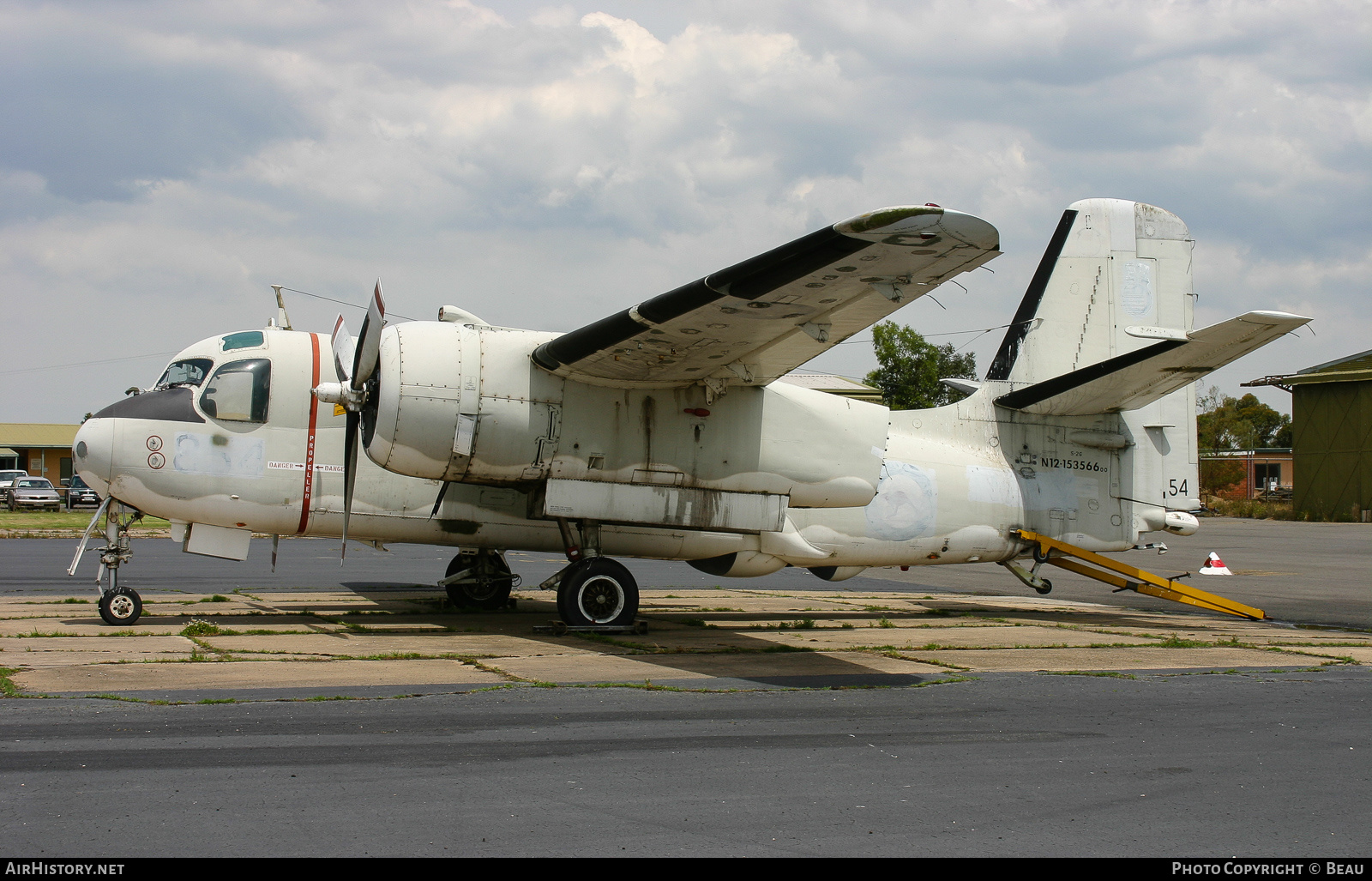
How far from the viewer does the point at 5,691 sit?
7336 mm

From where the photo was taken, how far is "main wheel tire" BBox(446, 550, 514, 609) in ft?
46.5

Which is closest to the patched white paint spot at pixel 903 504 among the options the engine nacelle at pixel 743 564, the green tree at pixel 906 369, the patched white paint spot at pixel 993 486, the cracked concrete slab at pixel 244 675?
the patched white paint spot at pixel 993 486

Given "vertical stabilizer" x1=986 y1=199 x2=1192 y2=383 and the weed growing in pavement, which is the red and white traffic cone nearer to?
"vertical stabilizer" x1=986 y1=199 x2=1192 y2=383

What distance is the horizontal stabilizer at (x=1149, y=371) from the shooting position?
36.4ft

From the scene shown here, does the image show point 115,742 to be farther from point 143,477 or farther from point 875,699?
point 143,477

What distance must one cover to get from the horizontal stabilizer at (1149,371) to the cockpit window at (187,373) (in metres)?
10.4

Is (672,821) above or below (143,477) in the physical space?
below

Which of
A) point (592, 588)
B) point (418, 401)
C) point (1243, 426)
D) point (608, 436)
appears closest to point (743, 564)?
point (592, 588)

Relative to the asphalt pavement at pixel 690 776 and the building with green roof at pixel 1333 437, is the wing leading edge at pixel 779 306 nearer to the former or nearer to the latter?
the asphalt pavement at pixel 690 776

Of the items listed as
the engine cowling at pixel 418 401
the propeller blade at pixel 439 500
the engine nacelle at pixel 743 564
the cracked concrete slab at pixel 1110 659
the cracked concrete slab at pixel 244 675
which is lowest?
the cracked concrete slab at pixel 244 675

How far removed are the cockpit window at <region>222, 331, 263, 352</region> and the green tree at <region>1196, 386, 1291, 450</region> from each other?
328ft

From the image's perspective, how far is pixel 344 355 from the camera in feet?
39.8

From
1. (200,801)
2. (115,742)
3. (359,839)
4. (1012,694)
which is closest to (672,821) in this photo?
(359,839)

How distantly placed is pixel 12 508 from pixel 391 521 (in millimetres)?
51161
